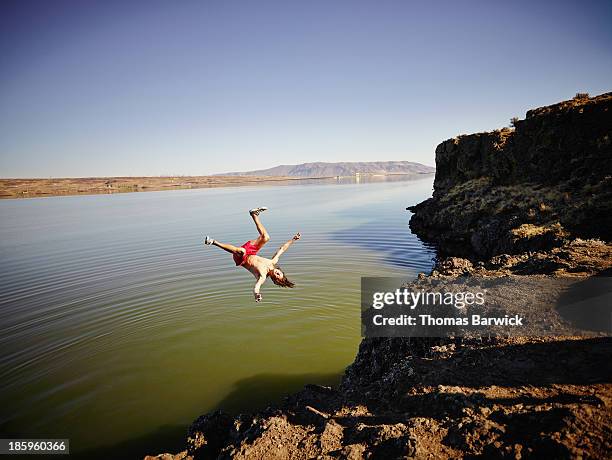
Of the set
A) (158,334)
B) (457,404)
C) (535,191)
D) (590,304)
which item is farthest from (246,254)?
(535,191)

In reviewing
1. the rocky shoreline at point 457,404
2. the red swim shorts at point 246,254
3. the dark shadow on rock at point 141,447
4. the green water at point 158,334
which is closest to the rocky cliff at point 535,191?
the green water at point 158,334

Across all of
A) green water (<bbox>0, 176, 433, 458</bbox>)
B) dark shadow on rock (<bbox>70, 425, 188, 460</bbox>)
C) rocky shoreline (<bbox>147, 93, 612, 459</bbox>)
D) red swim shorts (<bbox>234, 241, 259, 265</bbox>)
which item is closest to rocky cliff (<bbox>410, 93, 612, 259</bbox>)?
green water (<bbox>0, 176, 433, 458</bbox>)

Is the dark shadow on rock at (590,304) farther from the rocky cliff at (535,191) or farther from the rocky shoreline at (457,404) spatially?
the rocky cliff at (535,191)

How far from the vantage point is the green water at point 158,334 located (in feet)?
29.2

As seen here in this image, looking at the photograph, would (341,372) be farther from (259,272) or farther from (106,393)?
(106,393)

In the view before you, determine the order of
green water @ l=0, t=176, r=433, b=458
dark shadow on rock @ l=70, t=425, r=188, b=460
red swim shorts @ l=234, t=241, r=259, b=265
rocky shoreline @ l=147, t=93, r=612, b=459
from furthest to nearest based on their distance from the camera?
1. green water @ l=0, t=176, r=433, b=458
2. dark shadow on rock @ l=70, t=425, r=188, b=460
3. red swim shorts @ l=234, t=241, r=259, b=265
4. rocky shoreline @ l=147, t=93, r=612, b=459

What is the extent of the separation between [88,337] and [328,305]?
34.3ft

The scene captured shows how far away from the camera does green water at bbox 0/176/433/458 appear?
8.91m

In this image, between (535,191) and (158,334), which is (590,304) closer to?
(158,334)

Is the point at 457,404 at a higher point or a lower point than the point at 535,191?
lower

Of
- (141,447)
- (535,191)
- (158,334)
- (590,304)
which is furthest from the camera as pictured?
(535,191)

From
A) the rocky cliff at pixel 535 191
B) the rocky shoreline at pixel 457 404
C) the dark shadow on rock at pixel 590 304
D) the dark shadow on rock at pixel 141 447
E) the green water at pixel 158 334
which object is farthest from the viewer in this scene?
the rocky cliff at pixel 535 191

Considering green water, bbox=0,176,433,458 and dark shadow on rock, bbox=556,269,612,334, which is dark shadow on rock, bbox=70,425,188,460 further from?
dark shadow on rock, bbox=556,269,612,334

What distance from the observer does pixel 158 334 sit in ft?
43.3
